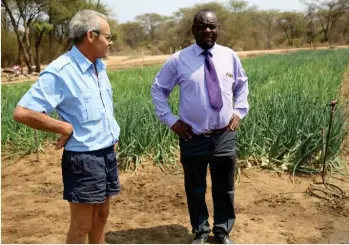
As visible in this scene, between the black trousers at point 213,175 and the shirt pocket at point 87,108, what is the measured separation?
2.39 ft

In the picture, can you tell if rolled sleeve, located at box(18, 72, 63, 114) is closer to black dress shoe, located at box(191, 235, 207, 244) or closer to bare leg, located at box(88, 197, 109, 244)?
bare leg, located at box(88, 197, 109, 244)

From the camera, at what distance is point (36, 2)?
28062mm

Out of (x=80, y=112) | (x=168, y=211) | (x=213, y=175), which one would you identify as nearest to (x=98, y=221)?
(x=80, y=112)

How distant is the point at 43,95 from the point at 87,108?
21 centimetres

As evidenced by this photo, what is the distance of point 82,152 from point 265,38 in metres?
60.9

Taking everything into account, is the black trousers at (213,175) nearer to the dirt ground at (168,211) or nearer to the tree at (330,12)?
the dirt ground at (168,211)

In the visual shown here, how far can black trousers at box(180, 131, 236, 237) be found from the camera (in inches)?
102

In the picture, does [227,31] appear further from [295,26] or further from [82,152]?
[82,152]

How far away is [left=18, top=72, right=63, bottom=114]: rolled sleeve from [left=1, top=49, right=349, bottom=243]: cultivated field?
50.4 inches

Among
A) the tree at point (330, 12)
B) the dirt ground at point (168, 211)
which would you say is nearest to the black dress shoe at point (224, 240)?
the dirt ground at point (168, 211)

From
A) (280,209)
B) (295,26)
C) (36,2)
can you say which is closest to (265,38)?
(295,26)

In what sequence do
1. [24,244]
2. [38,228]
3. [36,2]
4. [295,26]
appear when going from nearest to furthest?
1. [24,244]
2. [38,228]
3. [36,2]
4. [295,26]

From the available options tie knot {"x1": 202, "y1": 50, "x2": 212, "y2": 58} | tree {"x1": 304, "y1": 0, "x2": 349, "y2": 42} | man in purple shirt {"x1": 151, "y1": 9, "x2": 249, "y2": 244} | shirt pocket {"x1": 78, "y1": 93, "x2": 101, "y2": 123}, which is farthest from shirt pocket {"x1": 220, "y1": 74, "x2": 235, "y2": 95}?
tree {"x1": 304, "y1": 0, "x2": 349, "y2": 42}

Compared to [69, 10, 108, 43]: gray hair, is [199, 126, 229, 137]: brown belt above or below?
below
